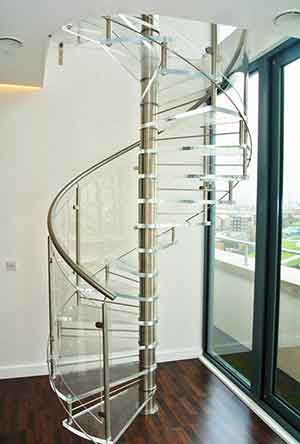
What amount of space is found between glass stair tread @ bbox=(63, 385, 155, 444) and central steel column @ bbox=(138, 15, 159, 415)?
0.37 ft

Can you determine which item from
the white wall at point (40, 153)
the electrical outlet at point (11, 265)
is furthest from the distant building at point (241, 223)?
the electrical outlet at point (11, 265)

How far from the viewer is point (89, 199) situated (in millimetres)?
3547

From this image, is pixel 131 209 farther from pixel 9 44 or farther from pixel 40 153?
pixel 9 44

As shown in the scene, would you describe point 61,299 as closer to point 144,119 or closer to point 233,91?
point 144,119

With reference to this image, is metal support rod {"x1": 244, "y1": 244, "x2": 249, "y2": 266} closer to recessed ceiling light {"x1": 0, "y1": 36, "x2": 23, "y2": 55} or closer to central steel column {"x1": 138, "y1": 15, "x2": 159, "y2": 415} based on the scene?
central steel column {"x1": 138, "y1": 15, "x2": 159, "y2": 415}

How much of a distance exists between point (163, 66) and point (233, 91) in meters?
0.71

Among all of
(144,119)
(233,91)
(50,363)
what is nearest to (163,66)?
(144,119)

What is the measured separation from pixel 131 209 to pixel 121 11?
218 cm

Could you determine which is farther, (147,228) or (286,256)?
(147,228)

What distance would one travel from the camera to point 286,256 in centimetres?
295

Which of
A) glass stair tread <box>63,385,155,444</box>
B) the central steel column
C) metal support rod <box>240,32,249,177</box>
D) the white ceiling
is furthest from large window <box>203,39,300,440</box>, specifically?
glass stair tread <box>63,385,155,444</box>

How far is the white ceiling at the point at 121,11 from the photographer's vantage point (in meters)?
1.92

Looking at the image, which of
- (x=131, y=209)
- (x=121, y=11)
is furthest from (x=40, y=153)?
(x=121, y=11)

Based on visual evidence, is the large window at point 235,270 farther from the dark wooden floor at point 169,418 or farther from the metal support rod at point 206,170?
the dark wooden floor at point 169,418
